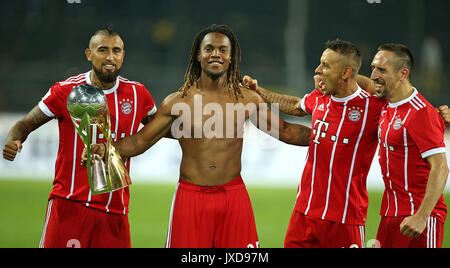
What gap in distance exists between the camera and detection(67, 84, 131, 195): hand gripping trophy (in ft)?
12.7

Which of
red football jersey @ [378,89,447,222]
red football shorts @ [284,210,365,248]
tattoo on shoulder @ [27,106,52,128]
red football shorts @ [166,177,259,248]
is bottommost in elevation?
red football shorts @ [284,210,365,248]

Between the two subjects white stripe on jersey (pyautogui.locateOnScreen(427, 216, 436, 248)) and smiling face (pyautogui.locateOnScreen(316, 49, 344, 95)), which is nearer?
white stripe on jersey (pyautogui.locateOnScreen(427, 216, 436, 248))

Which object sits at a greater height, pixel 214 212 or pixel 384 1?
pixel 384 1

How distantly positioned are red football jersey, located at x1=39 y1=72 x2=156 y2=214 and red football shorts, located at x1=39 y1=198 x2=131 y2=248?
64 mm

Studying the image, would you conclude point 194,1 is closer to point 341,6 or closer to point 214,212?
point 341,6

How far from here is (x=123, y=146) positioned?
14.4ft

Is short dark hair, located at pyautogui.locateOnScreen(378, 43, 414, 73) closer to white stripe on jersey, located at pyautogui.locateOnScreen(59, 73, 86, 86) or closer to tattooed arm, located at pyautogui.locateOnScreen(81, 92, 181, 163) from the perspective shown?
tattooed arm, located at pyautogui.locateOnScreen(81, 92, 181, 163)

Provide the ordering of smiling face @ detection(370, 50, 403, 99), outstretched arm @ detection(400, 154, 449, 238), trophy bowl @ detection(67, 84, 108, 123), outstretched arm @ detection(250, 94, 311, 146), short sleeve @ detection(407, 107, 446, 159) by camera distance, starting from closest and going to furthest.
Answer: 1. trophy bowl @ detection(67, 84, 108, 123)
2. outstretched arm @ detection(400, 154, 449, 238)
3. short sleeve @ detection(407, 107, 446, 159)
4. smiling face @ detection(370, 50, 403, 99)
5. outstretched arm @ detection(250, 94, 311, 146)

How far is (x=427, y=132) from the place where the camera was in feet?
13.7

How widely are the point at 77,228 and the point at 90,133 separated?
936 mm

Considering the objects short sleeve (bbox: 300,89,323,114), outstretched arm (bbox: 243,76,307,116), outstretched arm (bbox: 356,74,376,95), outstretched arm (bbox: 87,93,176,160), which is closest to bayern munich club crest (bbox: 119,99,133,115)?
outstretched arm (bbox: 87,93,176,160)

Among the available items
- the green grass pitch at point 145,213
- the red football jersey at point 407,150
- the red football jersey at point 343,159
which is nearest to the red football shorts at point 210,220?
the red football jersey at point 343,159

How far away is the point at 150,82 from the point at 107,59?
9182mm
